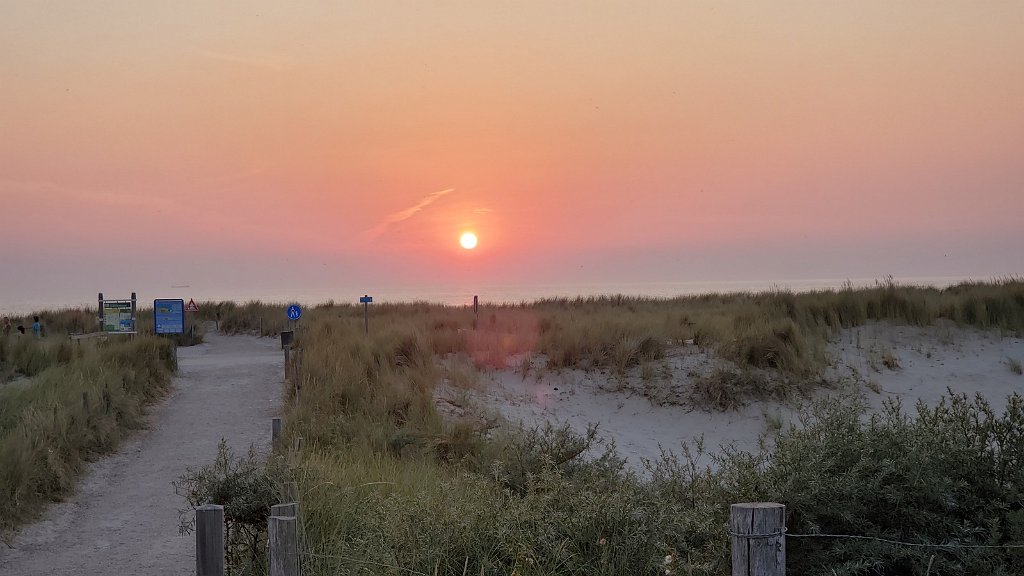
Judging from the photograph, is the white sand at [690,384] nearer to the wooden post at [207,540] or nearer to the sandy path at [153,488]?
the sandy path at [153,488]

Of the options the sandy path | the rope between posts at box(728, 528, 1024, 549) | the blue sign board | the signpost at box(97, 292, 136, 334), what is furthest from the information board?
the rope between posts at box(728, 528, 1024, 549)

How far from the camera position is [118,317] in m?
20.7

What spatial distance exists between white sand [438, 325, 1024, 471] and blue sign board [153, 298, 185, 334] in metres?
9.36

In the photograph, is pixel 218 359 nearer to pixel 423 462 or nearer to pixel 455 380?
pixel 455 380

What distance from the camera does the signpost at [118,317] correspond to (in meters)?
20.4

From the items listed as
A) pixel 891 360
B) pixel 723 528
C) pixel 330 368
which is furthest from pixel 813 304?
pixel 723 528

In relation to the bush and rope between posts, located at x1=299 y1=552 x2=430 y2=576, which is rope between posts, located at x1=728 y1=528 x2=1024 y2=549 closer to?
rope between posts, located at x1=299 y1=552 x2=430 y2=576

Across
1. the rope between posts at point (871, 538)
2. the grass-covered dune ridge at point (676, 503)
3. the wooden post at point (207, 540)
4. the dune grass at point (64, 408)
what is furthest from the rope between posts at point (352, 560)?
the dune grass at point (64, 408)

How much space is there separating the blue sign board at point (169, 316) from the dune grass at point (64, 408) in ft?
8.01

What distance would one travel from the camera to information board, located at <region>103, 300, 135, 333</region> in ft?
66.9

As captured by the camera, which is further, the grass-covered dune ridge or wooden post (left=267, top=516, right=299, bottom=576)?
the grass-covered dune ridge

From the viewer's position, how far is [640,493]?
6.79 meters

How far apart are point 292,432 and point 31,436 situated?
303cm

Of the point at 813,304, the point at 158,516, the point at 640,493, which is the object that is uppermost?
the point at 813,304
